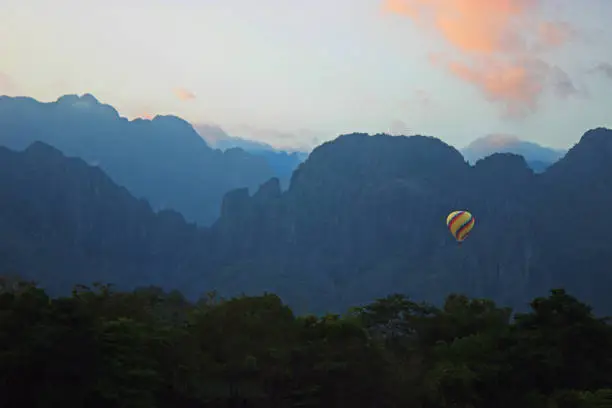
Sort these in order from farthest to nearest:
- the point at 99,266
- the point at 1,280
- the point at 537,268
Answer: the point at 99,266, the point at 537,268, the point at 1,280

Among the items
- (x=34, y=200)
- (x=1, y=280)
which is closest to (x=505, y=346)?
(x=1, y=280)

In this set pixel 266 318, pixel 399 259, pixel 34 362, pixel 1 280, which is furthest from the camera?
pixel 399 259

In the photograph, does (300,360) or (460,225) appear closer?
(300,360)

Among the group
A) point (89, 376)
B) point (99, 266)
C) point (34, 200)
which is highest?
point (34, 200)

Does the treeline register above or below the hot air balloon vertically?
below

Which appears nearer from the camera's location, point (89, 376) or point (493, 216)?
point (89, 376)

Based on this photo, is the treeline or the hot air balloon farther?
the hot air balloon

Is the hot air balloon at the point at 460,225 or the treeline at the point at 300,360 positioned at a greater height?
the hot air balloon at the point at 460,225

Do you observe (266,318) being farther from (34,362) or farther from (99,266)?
(99,266)
